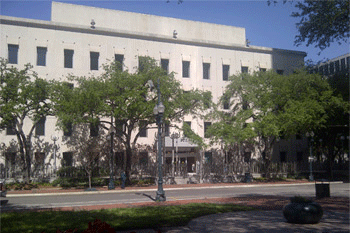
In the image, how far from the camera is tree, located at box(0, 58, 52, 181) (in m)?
28.0

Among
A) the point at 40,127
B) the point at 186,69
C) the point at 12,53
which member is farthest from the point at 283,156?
the point at 12,53

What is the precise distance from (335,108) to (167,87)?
18.8 m

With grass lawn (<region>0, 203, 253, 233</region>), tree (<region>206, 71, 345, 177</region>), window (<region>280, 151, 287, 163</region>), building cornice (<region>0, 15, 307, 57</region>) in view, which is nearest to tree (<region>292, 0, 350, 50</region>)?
grass lawn (<region>0, 203, 253, 233</region>)

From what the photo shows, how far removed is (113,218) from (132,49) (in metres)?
27.4

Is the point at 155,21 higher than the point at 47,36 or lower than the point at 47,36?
higher

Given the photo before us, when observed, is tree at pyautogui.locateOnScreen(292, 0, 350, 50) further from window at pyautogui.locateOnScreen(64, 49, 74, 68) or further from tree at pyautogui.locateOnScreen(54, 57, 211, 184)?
window at pyautogui.locateOnScreen(64, 49, 74, 68)

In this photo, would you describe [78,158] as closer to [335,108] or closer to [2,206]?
[2,206]

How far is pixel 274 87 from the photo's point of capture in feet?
118

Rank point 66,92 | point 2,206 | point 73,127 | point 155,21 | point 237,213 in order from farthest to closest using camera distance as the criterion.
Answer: point 155,21, point 73,127, point 66,92, point 2,206, point 237,213

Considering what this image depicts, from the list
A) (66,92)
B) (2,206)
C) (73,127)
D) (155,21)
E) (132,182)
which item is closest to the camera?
(2,206)

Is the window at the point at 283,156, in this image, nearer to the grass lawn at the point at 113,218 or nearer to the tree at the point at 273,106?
the tree at the point at 273,106

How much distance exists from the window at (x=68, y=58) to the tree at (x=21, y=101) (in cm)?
489

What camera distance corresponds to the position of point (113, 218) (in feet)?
40.8

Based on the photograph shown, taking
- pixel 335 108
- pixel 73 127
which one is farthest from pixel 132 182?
pixel 335 108
